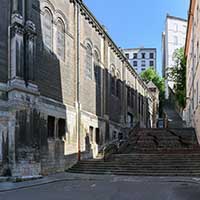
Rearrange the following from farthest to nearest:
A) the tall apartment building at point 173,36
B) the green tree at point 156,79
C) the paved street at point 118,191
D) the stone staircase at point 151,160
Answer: the green tree at point 156,79 < the tall apartment building at point 173,36 < the stone staircase at point 151,160 < the paved street at point 118,191

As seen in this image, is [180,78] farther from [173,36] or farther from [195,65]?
[173,36]

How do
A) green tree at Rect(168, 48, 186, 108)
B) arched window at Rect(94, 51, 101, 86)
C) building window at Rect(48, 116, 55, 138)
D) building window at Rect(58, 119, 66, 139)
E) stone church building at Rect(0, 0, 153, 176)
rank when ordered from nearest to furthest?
stone church building at Rect(0, 0, 153, 176) → building window at Rect(48, 116, 55, 138) → building window at Rect(58, 119, 66, 139) → arched window at Rect(94, 51, 101, 86) → green tree at Rect(168, 48, 186, 108)

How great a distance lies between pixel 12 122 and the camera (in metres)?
16.0

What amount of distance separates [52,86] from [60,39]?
10.3ft

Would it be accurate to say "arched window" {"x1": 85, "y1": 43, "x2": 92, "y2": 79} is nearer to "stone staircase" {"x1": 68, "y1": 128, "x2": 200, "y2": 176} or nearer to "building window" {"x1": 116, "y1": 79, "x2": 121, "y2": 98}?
"stone staircase" {"x1": 68, "y1": 128, "x2": 200, "y2": 176}

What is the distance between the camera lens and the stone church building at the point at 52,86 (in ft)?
53.0

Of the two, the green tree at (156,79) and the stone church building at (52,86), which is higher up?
the green tree at (156,79)

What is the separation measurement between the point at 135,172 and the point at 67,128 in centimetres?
493

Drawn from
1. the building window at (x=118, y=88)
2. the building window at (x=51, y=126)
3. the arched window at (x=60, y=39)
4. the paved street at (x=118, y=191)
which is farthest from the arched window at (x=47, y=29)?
the building window at (x=118, y=88)

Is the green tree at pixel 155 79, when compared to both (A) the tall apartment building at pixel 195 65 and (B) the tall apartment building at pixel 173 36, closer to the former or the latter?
(B) the tall apartment building at pixel 173 36

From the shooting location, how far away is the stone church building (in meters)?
16.2

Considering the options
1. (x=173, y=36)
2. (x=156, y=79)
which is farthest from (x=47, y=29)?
(x=156, y=79)

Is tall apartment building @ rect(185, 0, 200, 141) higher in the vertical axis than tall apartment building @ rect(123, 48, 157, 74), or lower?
lower

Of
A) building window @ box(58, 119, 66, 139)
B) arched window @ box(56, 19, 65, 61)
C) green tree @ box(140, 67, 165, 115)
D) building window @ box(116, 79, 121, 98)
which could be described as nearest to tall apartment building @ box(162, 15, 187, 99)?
green tree @ box(140, 67, 165, 115)
